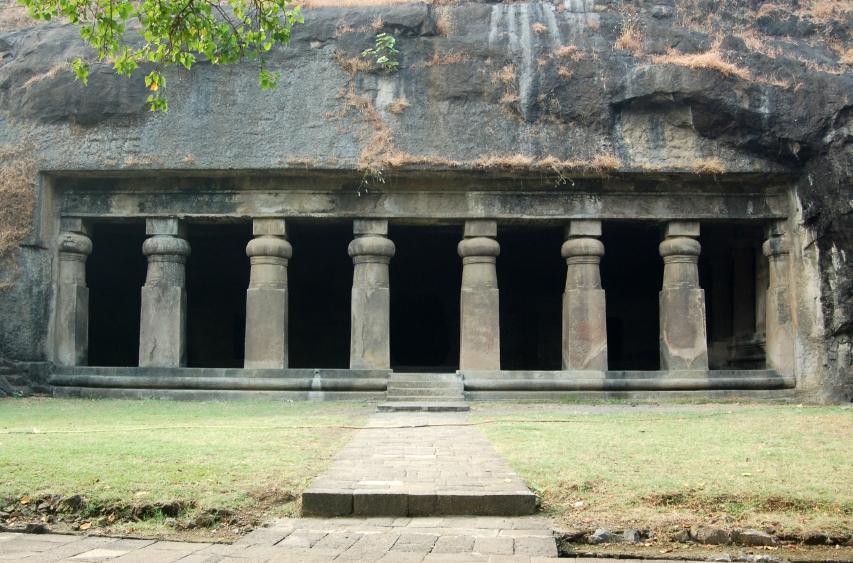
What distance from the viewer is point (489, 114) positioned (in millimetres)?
12977

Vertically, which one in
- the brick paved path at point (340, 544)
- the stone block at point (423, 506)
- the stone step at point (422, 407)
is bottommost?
the brick paved path at point (340, 544)

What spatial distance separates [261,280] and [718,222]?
7808 millimetres

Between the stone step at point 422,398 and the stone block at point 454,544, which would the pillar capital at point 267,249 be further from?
the stone block at point 454,544

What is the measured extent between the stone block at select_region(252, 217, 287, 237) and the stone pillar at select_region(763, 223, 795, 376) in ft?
26.9

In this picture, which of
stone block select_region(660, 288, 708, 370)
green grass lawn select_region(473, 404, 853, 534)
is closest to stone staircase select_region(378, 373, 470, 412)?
green grass lawn select_region(473, 404, 853, 534)

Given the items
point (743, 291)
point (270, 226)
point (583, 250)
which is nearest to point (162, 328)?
point (270, 226)

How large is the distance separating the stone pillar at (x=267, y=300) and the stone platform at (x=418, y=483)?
6.42 meters

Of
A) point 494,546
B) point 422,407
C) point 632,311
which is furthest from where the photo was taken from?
point 632,311

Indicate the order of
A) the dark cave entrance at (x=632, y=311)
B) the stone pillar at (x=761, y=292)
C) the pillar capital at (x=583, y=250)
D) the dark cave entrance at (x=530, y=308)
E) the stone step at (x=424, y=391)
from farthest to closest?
1. the dark cave entrance at (x=632, y=311)
2. the dark cave entrance at (x=530, y=308)
3. the stone pillar at (x=761, y=292)
4. the pillar capital at (x=583, y=250)
5. the stone step at (x=424, y=391)

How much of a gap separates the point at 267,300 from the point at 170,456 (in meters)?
7.63

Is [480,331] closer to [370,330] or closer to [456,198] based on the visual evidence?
[370,330]

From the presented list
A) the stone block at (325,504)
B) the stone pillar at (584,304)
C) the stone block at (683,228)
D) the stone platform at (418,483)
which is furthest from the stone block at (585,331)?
the stone block at (325,504)

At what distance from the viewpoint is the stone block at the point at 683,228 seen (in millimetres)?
13570

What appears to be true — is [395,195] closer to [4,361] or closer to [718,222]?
[718,222]
